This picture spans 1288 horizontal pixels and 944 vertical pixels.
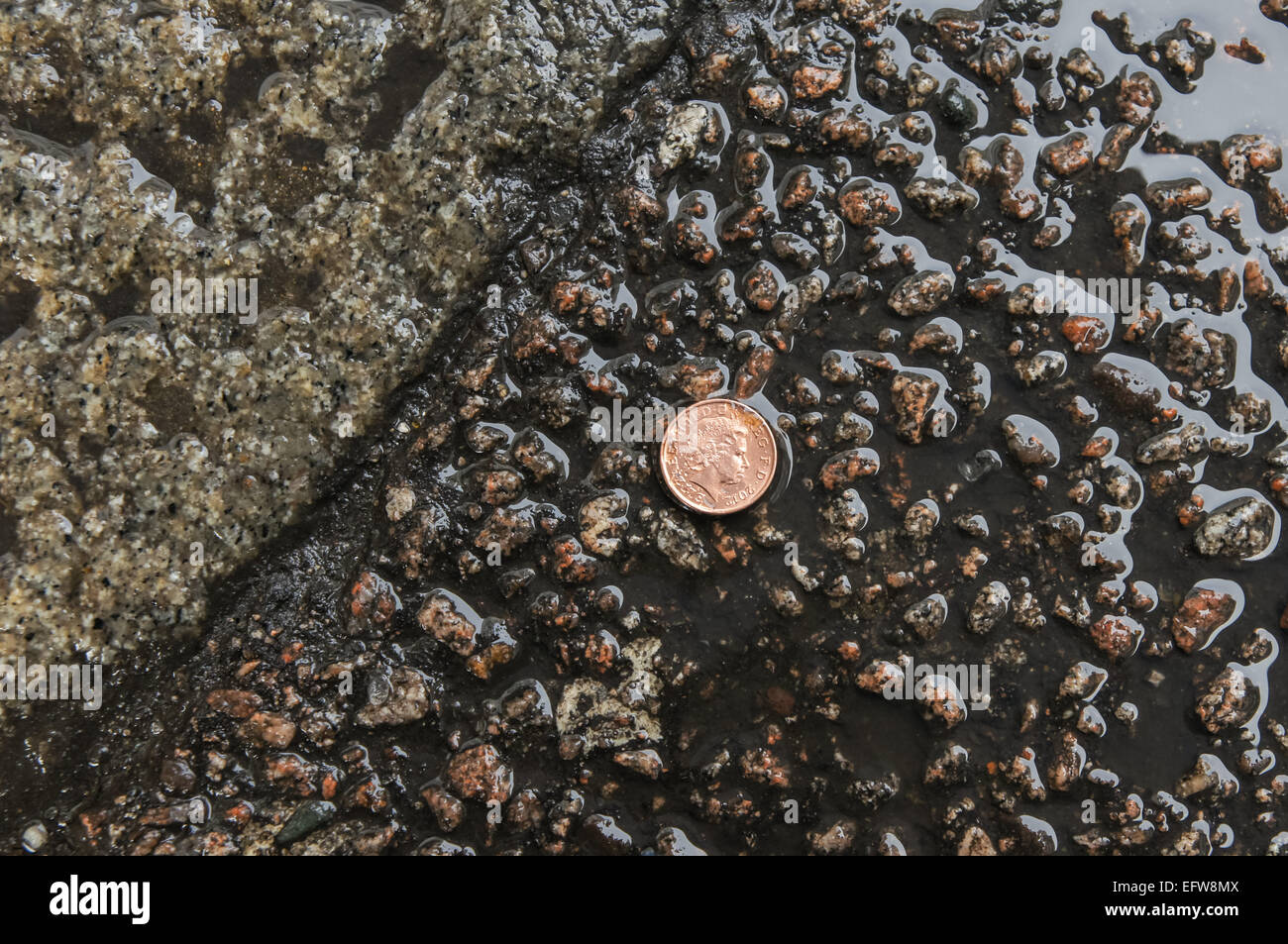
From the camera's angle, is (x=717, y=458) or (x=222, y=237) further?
(x=222, y=237)

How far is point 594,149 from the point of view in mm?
3586

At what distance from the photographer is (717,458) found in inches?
127

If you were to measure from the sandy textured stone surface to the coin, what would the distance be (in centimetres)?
109

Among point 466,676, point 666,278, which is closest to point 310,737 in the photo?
point 466,676

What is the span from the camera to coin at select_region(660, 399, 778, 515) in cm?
322

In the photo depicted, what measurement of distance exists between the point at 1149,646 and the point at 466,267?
9.31 ft

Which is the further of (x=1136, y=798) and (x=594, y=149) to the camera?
(x=594, y=149)

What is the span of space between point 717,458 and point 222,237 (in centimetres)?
204

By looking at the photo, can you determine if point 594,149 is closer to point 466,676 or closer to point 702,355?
point 702,355

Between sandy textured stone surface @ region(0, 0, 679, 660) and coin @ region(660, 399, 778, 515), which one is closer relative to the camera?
coin @ region(660, 399, 778, 515)

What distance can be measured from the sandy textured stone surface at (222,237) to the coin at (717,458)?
1.09 metres

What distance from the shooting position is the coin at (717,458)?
10.6 ft

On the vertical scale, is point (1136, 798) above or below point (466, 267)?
below

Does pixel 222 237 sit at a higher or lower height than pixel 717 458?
higher
